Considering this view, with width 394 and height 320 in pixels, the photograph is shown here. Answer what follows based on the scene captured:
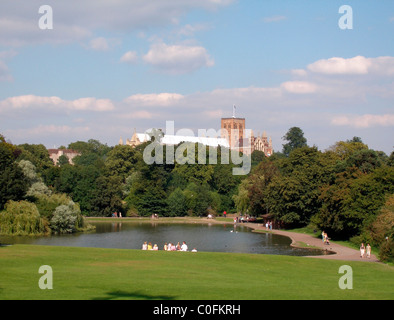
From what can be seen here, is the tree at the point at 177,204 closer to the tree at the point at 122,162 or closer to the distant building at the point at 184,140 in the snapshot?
the tree at the point at 122,162

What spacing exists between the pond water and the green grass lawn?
41.3 ft

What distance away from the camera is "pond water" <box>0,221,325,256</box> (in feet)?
136

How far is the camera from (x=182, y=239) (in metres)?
49.2

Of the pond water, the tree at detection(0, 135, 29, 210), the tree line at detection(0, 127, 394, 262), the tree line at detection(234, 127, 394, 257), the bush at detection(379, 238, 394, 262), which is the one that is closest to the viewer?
the bush at detection(379, 238, 394, 262)

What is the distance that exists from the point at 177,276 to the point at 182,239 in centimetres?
2921

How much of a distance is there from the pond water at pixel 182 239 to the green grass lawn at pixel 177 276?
496 inches

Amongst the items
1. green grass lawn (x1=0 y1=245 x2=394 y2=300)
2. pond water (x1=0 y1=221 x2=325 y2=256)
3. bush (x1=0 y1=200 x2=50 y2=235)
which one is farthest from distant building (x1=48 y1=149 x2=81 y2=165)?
green grass lawn (x1=0 y1=245 x2=394 y2=300)

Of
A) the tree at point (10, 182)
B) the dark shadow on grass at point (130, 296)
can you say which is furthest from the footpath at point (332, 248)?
the tree at point (10, 182)

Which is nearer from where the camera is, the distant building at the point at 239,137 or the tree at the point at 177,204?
the tree at the point at 177,204

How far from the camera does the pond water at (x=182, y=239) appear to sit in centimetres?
4158

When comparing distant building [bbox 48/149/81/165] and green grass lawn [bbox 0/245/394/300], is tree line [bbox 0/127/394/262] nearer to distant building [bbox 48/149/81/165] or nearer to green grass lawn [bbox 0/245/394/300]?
green grass lawn [bbox 0/245/394/300]

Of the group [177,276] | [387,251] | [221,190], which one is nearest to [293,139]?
[221,190]

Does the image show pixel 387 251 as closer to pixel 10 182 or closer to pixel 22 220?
pixel 22 220
